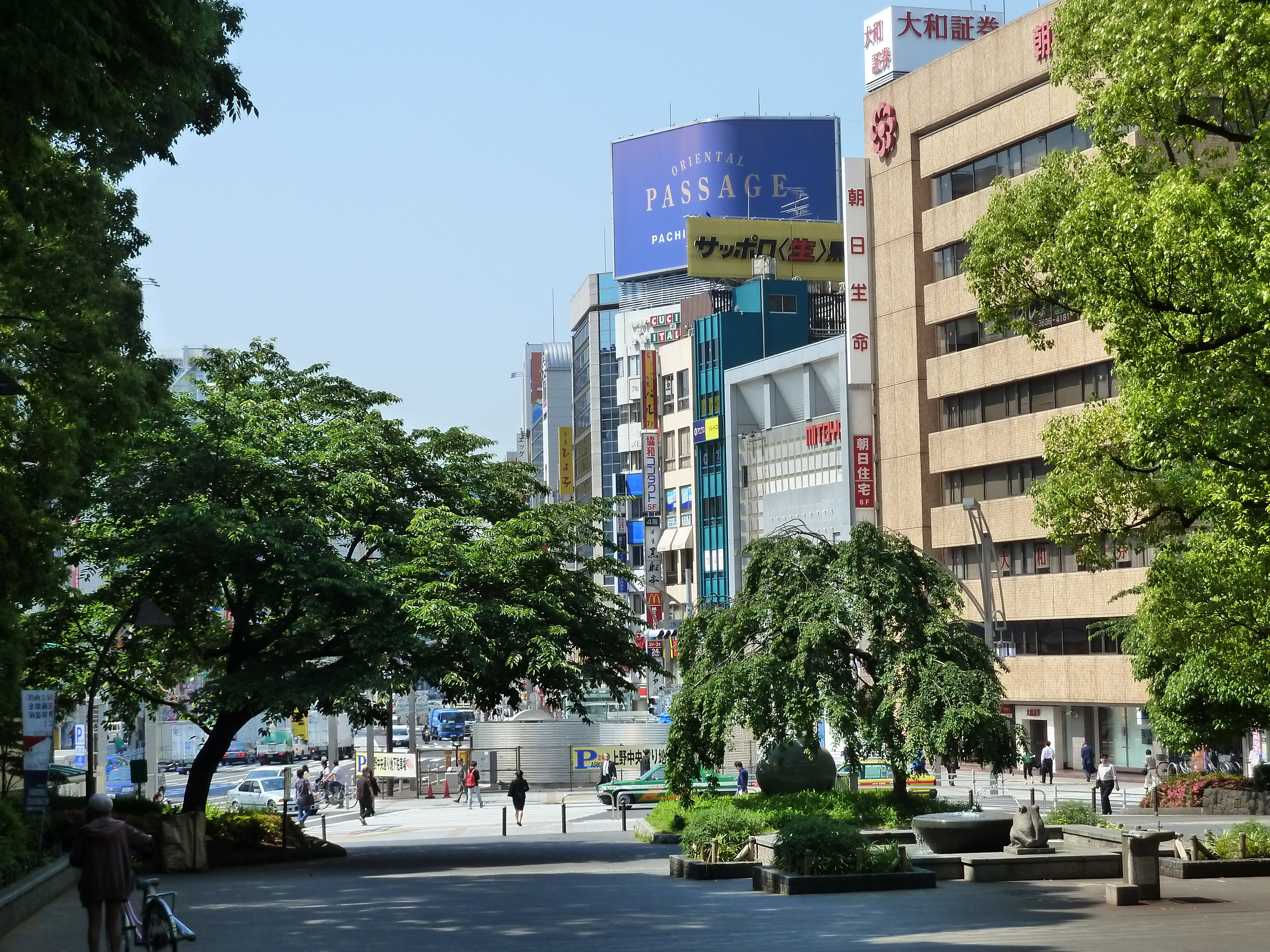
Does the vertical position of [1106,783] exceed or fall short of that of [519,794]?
it exceeds it

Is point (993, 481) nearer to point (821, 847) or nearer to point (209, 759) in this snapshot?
point (209, 759)

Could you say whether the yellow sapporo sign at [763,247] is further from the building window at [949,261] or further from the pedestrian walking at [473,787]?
the pedestrian walking at [473,787]

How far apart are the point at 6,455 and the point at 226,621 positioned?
623 inches

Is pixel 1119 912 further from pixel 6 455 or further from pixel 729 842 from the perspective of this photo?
pixel 6 455

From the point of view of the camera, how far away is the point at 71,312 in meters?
20.2

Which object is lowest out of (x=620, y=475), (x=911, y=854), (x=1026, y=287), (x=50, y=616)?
(x=911, y=854)

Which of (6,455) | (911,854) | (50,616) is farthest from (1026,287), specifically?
(50,616)

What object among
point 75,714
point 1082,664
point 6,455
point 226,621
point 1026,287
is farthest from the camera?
point 75,714

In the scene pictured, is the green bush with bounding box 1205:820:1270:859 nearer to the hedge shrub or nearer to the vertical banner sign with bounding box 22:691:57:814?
the vertical banner sign with bounding box 22:691:57:814

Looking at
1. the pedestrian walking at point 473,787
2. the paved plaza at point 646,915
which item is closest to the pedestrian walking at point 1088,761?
the pedestrian walking at point 473,787

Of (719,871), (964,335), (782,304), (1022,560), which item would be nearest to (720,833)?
(719,871)

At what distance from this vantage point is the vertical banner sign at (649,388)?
327 ft

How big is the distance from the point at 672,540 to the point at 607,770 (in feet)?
139

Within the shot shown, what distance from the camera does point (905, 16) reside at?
78.5m
